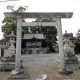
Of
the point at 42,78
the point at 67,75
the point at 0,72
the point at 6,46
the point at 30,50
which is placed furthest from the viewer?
the point at 30,50

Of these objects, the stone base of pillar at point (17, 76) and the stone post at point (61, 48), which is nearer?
the stone base of pillar at point (17, 76)

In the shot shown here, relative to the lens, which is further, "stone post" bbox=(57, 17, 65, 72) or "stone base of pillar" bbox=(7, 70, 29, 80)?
"stone post" bbox=(57, 17, 65, 72)

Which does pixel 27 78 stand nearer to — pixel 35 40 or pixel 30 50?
pixel 30 50

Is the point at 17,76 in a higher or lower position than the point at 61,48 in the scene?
lower

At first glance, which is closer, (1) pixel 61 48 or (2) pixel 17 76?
(2) pixel 17 76

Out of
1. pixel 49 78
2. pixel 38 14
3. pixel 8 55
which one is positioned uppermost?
pixel 38 14

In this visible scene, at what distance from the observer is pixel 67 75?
424 inches

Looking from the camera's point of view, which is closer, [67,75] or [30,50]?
[67,75]

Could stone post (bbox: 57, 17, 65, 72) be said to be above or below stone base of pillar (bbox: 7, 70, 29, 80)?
above

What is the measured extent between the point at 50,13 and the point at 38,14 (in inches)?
26.3

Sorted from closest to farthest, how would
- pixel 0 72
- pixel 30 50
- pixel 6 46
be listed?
1. pixel 0 72
2. pixel 6 46
3. pixel 30 50

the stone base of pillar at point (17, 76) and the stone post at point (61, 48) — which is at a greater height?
the stone post at point (61, 48)

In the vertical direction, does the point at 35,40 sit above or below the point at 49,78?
above

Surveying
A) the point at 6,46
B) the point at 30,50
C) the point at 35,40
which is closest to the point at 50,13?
the point at 6,46
